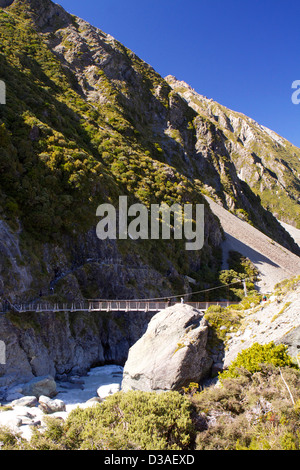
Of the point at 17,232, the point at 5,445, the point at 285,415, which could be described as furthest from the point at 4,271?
the point at 285,415

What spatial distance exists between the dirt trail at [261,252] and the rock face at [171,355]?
31835mm

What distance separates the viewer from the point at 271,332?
43.4 feet

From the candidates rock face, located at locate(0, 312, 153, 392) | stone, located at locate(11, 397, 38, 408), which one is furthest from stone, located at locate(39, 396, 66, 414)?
rock face, located at locate(0, 312, 153, 392)

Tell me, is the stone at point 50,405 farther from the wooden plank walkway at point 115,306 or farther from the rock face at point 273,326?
the rock face at point 273,326

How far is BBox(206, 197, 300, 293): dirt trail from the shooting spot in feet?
157

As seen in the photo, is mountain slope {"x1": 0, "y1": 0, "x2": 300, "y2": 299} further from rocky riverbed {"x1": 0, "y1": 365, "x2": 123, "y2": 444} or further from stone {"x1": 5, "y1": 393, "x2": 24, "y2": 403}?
stone {"x1": 5, "y1": 393, "x2": 24, "y2": 403}

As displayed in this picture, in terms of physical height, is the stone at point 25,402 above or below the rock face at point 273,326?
below

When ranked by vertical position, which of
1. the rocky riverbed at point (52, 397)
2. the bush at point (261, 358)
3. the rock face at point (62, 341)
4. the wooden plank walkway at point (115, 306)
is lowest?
the rocky riverbed at point (52, 397)

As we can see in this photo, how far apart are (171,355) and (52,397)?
9.56 meters

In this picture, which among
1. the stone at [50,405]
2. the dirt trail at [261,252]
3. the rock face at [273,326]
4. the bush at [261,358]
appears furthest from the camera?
the dirt trail at [261,252]

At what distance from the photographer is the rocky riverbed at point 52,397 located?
13.8 metres

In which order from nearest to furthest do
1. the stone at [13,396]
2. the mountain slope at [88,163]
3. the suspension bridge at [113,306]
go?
the stone at [13,396]
the suspension bridge at [113,306]
the mountain slope at [88,163]

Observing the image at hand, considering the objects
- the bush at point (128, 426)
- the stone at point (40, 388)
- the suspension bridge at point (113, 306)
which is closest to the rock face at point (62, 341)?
the stone at point (40, 388)

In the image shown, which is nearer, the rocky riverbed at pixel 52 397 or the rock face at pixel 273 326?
the rock face at pixel 273 326
